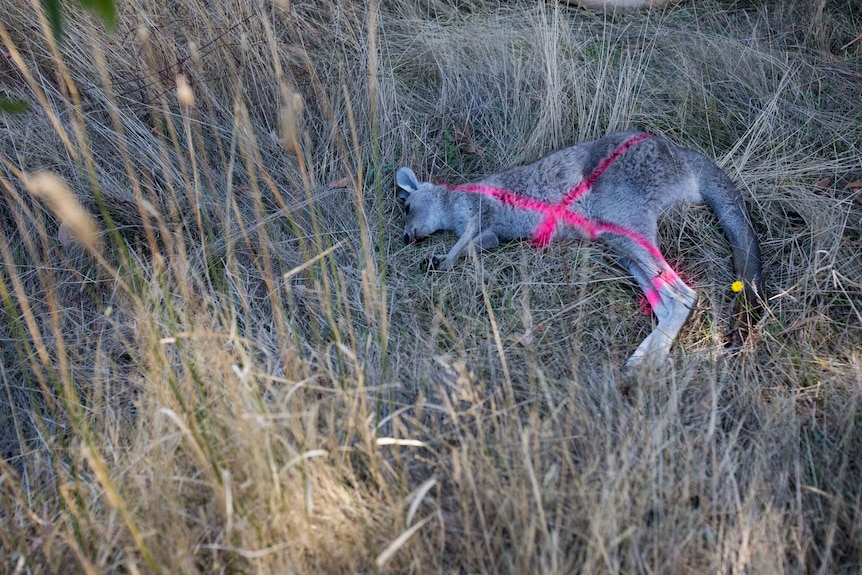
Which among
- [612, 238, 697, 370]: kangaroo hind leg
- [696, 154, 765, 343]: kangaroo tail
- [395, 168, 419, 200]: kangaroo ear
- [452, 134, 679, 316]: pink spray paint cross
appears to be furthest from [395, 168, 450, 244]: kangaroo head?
[696, 154, 765, 343]: kangaroo tail

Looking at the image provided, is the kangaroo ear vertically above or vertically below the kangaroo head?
above

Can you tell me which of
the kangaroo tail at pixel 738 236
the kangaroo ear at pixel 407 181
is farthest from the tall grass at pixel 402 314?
the kangaroo ear at pixel 407 181

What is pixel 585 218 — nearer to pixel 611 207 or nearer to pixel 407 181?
pixel 611 207

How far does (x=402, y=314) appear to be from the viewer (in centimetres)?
355

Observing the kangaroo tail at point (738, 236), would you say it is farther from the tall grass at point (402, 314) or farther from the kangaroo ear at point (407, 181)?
the kangaroo ear at point (407, 181)

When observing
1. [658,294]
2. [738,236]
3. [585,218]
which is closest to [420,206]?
[585,218]

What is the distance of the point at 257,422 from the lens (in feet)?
7.41

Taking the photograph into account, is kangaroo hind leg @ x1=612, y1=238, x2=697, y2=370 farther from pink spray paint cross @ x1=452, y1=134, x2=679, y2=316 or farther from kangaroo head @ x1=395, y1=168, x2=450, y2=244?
kangaroo head @ x1=395, y1=168, x2=450, y2=244

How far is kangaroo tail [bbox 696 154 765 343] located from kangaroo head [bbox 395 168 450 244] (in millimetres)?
1536

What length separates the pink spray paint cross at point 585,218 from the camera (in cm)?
360

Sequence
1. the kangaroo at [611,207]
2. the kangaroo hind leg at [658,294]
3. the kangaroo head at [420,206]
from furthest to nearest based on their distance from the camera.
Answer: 1. the kangaroo head at [420,206]
2. the kangaroo at [611,207]
3. the kangaroo hind leg at [658,294]

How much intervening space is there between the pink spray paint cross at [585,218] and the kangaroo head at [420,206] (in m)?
0.25

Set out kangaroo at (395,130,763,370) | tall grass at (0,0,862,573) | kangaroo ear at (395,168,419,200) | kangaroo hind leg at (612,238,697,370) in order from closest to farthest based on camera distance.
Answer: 1. tall grass at (0,0,862,573)
2. kangaroo hind leg at (612,238,697,370)
3. kangaroo at (395,130,763,370)
4. kangaroo ear at (395,168,419,200)

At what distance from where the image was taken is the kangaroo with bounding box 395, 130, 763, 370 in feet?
11.7
